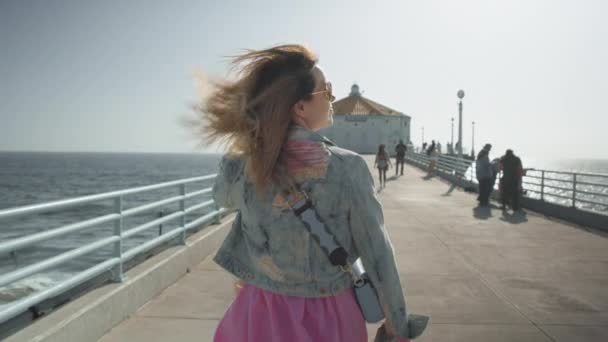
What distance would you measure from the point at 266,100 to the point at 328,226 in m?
0.46

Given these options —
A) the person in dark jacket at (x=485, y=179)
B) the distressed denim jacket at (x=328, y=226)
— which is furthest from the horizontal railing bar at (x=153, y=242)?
the person in dark jacket at (x=485, y=179)

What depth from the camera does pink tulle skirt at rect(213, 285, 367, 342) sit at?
5.53ft

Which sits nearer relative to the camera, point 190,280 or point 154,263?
point 154,263

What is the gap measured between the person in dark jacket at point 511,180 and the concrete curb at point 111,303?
975cm

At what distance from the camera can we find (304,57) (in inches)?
67.9

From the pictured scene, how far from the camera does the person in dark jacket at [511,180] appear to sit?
13789mm

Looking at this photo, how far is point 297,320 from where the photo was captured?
1.69 m

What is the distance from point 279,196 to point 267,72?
42 cm

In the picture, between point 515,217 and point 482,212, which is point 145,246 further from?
point 482,212

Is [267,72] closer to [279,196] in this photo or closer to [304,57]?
[304,57]

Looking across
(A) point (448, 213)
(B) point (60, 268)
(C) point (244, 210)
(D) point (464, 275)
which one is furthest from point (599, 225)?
(B) point (60, 268)

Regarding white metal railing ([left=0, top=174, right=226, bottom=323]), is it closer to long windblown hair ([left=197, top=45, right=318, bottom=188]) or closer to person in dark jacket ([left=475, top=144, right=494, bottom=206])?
long windblown hair ([left=197, top=45, right=318, bottom=188])

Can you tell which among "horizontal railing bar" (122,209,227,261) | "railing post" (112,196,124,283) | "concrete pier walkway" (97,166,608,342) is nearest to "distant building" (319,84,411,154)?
"concrete pier walkway" (97,166,608,342)

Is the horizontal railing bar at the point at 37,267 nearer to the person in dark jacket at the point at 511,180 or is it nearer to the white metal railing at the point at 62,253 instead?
the white metal railing at the point at 62,253
